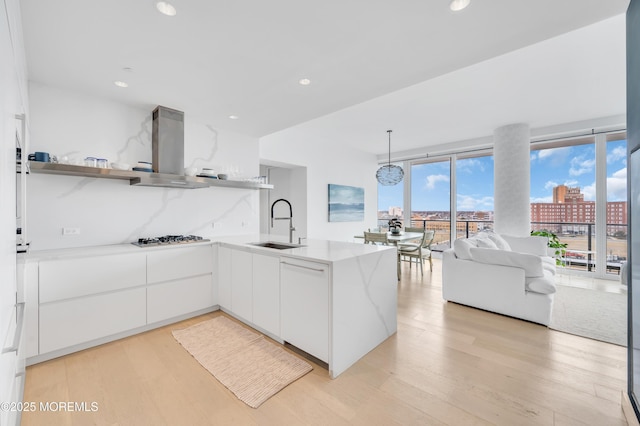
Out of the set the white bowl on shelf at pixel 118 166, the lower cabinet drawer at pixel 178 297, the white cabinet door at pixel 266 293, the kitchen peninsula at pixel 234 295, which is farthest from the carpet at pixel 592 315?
the white bowl on shelf at pixel 118 166

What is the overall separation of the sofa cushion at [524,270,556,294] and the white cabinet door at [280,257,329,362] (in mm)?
2517

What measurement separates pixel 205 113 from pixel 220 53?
145cm

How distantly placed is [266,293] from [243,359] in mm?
574

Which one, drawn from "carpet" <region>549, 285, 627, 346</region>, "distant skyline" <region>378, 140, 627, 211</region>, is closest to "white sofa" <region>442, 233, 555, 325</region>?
"carpet" <region>549, 285, 627, 346</region>

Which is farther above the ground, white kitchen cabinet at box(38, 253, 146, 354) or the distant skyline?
the distant skyline

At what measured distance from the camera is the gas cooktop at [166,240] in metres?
2.97

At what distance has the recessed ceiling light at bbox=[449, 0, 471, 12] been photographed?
162cm

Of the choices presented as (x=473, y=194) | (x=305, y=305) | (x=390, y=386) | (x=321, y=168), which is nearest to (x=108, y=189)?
(x=305, y=305)

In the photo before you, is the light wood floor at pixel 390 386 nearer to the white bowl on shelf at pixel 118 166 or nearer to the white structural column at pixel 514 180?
the white bowl on shelf at pixel 118 166

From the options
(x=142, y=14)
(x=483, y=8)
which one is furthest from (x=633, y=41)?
(x=142, y=14)

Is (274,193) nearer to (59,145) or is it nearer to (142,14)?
(59,145)

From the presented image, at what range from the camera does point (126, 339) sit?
2631mm

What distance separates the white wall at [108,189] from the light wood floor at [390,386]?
1.25m

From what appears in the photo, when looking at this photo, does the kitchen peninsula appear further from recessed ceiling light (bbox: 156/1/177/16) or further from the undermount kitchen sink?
recessed ceiling light (bbox: 156/1/177/16)
